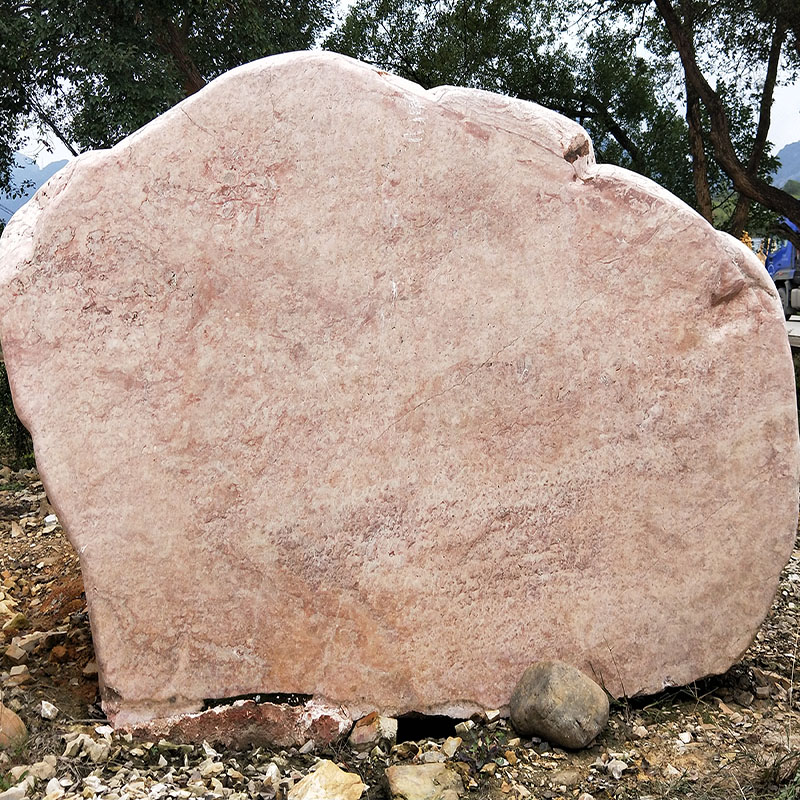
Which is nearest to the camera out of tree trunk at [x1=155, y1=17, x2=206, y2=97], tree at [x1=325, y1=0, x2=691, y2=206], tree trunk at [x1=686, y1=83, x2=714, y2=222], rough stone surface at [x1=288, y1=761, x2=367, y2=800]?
rough stone surface at [x1=288, y1=761, x2=367, y2=800]

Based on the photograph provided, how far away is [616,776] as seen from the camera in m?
2.36

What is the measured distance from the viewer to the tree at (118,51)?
631cm

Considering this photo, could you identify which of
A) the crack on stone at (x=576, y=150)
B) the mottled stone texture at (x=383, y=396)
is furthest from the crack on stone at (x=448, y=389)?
the crack on stone at (x=576, y=150)

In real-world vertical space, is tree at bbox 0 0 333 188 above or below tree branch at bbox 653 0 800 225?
above

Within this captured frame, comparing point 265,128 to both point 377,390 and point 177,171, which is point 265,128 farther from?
point 377,390

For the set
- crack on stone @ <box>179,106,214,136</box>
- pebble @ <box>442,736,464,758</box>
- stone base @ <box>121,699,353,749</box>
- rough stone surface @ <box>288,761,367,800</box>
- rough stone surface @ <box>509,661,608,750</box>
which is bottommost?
rough stone surface @ <box>509,661,608,750</box>

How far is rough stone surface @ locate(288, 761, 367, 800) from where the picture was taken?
219 centimetres

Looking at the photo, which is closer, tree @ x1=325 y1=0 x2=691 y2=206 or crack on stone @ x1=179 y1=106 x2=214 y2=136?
crack on stone @ x1=179 y1=106 x2=214 y2=136

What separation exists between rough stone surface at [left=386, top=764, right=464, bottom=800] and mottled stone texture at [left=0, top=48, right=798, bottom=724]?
0.26m

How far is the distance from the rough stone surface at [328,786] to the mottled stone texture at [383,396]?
303 mm

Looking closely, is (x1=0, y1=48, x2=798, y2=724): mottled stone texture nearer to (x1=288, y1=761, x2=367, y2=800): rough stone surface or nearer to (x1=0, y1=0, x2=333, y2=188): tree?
(x1=288, y1=761, x2=367, y2=800): rough stone surface

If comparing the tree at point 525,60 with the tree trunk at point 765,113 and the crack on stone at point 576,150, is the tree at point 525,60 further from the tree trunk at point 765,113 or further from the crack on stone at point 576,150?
the crack on stone at point 576,150

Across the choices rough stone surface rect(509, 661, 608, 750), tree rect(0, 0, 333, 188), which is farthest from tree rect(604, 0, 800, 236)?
rough stone surface rect(509, 661, 608, 750)

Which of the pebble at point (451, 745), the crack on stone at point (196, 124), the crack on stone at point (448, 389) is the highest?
the crack on stone at point (196, 124)
